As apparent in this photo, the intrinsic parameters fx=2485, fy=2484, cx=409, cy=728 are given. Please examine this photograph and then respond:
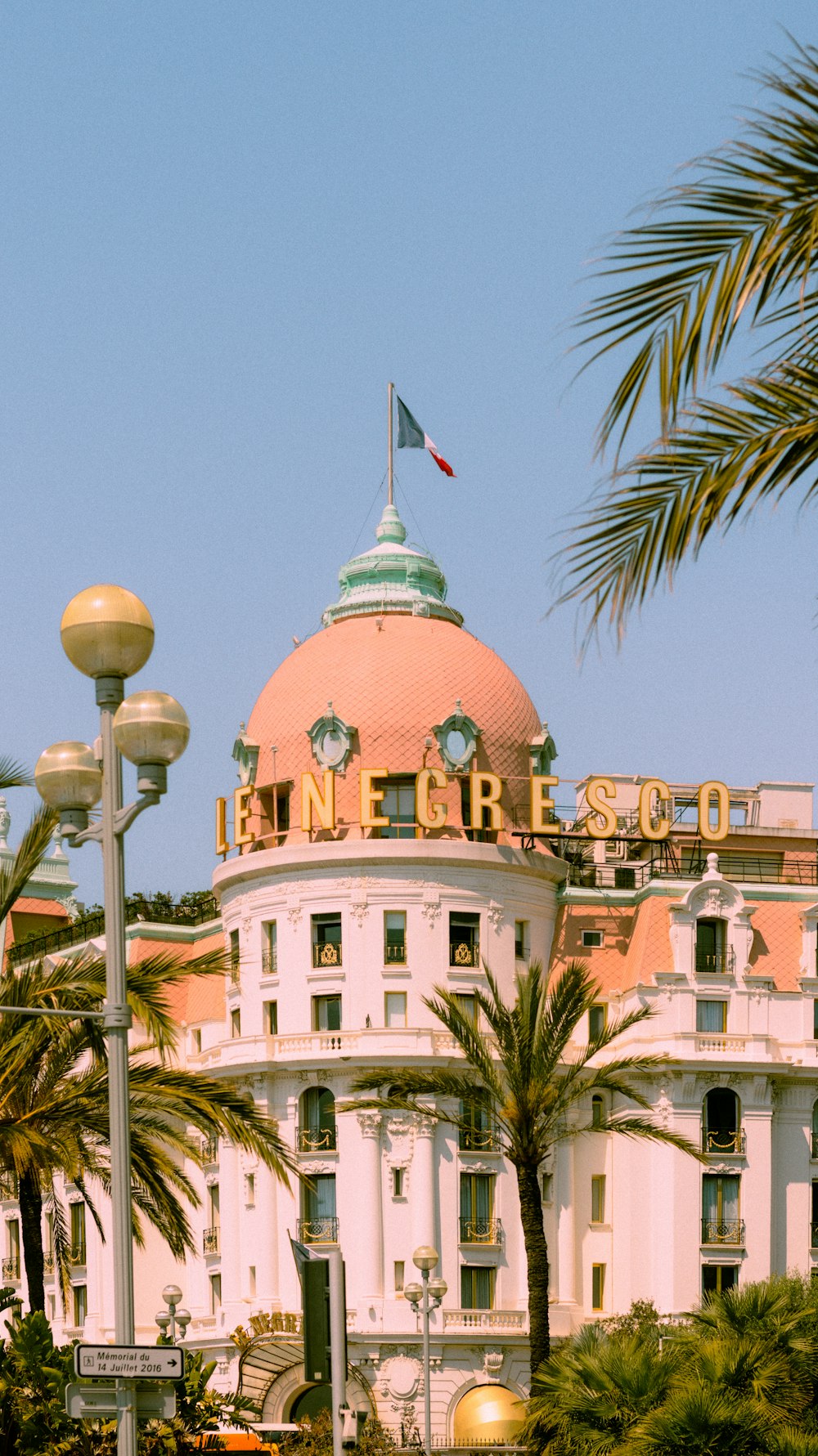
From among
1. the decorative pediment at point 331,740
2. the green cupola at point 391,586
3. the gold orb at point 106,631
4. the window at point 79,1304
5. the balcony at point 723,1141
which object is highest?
the green cupola at point 391,586

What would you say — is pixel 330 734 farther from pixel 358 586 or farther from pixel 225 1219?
pixel 225 1219

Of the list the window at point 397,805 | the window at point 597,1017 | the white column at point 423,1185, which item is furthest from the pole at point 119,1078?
the window at point 597,1017

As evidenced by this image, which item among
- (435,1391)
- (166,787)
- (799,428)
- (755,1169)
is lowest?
(435,1391)

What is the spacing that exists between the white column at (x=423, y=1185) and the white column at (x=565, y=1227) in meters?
4.19

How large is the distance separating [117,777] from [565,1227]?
57.2 metres

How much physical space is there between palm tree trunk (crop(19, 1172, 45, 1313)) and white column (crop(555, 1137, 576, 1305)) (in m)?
38.3

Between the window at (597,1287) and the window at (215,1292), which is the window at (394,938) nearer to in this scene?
the window at (597,1287)

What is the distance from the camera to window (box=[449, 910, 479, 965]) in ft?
247

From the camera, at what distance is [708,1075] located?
7506 cm

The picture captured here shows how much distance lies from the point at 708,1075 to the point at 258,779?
55.1ft

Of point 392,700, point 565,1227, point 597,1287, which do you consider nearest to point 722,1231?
point 597,1287

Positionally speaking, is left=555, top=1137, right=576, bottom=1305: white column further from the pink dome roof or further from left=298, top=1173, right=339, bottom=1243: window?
the pink dome roof

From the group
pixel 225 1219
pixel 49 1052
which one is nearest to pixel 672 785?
pixel 225 1219

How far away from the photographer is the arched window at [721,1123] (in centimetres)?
7462
